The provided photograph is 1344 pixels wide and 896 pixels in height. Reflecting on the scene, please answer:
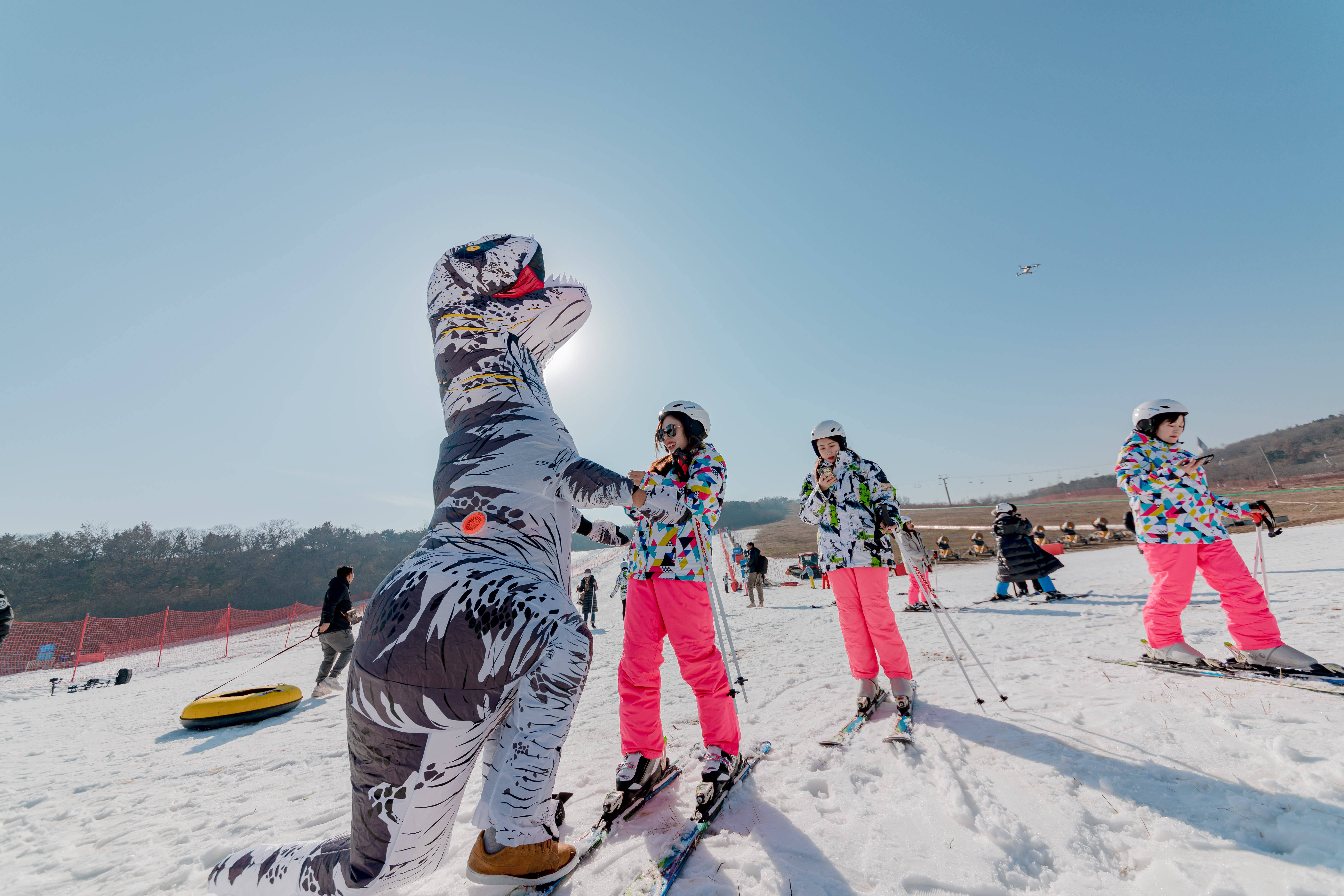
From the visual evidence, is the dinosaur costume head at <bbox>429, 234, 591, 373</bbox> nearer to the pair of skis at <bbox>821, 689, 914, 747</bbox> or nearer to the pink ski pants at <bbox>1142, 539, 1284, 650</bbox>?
the pair of skis at <bbox>821, 689, 914, 747</bbox>

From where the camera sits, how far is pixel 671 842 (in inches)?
84.0

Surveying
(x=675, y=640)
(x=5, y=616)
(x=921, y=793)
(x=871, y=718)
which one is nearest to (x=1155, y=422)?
(x=871, y=718)

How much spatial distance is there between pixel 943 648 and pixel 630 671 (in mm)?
4798

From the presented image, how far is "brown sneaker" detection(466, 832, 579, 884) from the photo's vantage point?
1.35 m

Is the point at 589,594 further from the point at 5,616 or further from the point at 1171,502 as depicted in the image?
the point at 1171,502

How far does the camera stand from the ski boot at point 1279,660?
344cm

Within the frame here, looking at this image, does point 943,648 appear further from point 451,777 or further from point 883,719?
point 451,777

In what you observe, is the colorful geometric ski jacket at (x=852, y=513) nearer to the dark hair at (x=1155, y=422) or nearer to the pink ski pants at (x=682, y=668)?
the pink ski pants at (x=682, y=668)

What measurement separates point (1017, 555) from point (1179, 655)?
23.4 feet

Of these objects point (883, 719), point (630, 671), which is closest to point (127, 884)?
point (630, 671)

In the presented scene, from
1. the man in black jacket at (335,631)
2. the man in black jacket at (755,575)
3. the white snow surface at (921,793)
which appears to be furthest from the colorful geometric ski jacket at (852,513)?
the man in black jacket at (755,575)

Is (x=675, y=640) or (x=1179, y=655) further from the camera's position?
(x=1179, y=655)

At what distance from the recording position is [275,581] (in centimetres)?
6353

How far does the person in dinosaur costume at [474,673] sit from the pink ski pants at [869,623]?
8.40ft
